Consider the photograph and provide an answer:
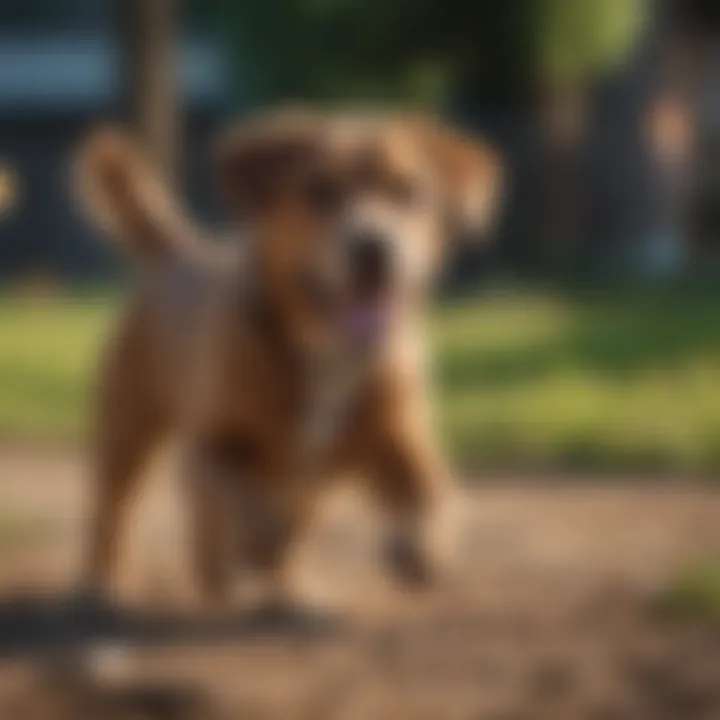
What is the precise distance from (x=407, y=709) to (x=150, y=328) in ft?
1.69

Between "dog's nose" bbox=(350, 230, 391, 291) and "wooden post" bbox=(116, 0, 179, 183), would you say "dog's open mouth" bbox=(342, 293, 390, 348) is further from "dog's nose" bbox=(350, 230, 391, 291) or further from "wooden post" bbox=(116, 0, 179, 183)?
"wooden post" bbox=(116, 0, 179, 183)

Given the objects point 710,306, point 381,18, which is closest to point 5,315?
point 381,18

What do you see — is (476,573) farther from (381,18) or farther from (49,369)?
(381,18)

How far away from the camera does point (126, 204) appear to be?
1757 mm

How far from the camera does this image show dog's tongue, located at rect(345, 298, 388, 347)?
1.53 meters

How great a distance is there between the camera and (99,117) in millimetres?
4758

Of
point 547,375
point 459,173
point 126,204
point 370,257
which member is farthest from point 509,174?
point 370,257

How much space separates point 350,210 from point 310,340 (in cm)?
14

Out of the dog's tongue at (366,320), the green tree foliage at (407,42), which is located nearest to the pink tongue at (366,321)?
the dog's tongue at (366,320)

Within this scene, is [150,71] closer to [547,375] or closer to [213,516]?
[547,375]

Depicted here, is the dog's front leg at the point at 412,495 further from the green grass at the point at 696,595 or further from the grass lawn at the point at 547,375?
the grass lawn at the point at 547,375

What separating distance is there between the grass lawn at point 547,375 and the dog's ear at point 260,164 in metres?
0.99

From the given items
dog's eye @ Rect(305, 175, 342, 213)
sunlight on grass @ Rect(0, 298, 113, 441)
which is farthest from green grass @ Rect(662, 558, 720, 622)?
sunlight on grass @ Rect(0, 298, 113, 441)

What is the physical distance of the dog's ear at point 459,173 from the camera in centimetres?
159
